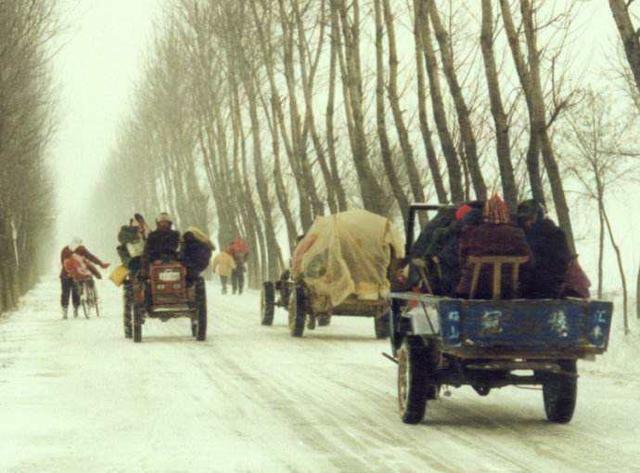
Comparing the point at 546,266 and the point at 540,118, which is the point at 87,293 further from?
the point at 546,266

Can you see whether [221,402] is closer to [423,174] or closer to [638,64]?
[638,64]

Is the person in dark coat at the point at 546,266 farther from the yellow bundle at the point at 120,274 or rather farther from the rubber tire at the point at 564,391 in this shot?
the yellow bundle at the point at 120,274

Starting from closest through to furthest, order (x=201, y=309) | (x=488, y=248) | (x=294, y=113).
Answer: (x=488, y=248) → (x=201, y=309) → (x=294, y=113)

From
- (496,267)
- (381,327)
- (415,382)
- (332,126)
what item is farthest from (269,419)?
(332,126)

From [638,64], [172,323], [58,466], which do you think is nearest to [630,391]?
[638,64]

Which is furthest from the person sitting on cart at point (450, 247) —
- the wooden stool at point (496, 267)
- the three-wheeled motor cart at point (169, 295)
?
the three-wheeled motor cart at point (169, 295)

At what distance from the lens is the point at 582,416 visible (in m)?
11.0

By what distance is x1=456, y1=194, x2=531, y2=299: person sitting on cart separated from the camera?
397 inches

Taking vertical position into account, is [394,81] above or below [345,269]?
above

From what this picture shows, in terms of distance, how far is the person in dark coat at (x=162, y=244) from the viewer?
20.5m

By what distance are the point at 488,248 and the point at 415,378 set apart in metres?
1.11

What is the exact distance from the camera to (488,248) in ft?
33.1

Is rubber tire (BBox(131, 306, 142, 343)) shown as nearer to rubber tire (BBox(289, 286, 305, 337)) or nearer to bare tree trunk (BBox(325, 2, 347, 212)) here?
rubber tire (BBox(289, 286, 305, 337))

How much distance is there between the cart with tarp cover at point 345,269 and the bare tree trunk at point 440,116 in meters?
2.90
